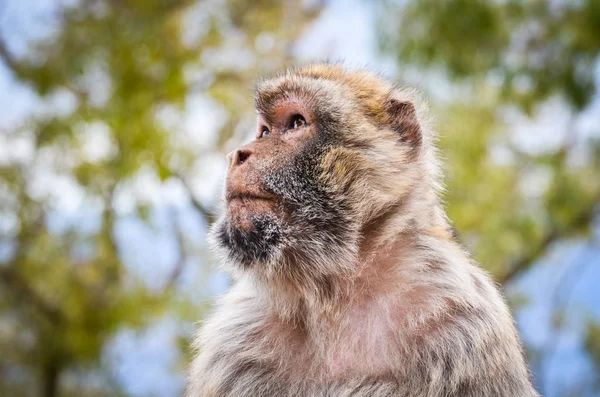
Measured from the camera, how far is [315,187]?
289cm

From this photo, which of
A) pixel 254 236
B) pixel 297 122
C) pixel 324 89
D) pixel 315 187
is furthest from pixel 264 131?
pixel 254 236

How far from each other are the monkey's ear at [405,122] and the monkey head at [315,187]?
0.04 metres

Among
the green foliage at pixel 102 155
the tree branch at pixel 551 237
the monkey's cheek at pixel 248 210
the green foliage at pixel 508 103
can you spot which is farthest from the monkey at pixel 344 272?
the tree branch at pixel 551 237

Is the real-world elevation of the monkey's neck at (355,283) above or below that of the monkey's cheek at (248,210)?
below

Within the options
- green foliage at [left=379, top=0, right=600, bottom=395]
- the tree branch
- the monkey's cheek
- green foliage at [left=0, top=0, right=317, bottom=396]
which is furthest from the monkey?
the tree branch

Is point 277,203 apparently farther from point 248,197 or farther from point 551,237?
point 551,237

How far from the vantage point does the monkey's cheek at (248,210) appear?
2818 millimetres

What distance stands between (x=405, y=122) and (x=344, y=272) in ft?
2.35

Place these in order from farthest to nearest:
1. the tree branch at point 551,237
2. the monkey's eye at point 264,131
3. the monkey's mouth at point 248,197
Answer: the tree branch at point 551,237 → the monkey's eye at point 264,131 → the monkey's mouth at point 248,197

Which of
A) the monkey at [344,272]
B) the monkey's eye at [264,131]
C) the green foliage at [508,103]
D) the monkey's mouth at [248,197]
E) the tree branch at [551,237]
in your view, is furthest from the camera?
the tree branch at [551,237]

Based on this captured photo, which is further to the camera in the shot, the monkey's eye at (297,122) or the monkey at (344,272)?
the monkey's eye at (297,122)

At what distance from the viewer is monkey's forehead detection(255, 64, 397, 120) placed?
3.07m

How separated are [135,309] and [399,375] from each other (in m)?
8.10

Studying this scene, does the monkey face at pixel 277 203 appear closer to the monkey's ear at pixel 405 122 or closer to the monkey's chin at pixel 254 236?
the monkey's chin at pixel 254 236
